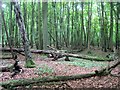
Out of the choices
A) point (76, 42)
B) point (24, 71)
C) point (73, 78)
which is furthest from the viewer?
point (76, 42)

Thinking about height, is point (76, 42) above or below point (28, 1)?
below

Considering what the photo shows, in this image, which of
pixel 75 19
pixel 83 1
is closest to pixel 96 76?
pixel 83 1

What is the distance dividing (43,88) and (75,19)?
26.7 m

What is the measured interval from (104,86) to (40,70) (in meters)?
3.97

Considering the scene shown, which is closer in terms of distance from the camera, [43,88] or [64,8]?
[43,88]

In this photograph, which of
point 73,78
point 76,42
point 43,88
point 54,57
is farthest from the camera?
point 76,42

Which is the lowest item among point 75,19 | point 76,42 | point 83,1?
point 76,42

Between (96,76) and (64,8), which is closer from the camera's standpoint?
(96,76)

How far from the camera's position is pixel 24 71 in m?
11.4

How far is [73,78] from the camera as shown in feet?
29.7

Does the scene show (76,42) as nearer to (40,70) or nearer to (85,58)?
(85,58)

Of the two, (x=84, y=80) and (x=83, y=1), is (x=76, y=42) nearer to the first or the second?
(x=83, y=1)

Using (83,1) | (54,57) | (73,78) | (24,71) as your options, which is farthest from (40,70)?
(83,1)

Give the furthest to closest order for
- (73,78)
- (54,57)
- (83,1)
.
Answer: (83,1) < (54,57) < (73,78)
